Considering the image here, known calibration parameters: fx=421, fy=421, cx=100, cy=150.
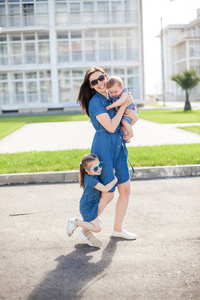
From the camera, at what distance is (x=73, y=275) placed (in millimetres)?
3430

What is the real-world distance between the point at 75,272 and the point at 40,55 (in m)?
39.4

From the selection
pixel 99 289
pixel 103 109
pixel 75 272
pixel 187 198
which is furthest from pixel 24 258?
pixel 187 198

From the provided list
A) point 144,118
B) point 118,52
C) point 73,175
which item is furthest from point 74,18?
point 73,175

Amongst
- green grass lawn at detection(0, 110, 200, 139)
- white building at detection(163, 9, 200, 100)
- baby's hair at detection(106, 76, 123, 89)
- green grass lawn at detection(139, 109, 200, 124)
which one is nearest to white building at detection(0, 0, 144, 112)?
green grass lawn at detection(0, 110, 200, 139)

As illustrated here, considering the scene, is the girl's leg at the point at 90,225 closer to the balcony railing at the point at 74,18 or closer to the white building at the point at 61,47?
the white building at the point at 61,47

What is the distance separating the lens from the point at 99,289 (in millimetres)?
3137

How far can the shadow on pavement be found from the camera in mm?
3076

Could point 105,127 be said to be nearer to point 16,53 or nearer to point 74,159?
point 74,159

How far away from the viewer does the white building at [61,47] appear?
40219mm

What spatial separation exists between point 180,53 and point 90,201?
77682 mm

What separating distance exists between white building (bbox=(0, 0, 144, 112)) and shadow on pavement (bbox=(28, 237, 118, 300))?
3709cm

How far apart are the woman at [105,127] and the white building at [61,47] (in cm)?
3676

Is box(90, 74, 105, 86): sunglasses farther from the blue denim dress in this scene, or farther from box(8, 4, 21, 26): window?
box(8, 4, 21, 26): window

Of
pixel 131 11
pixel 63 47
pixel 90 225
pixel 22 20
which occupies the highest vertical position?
pixel 131 11
